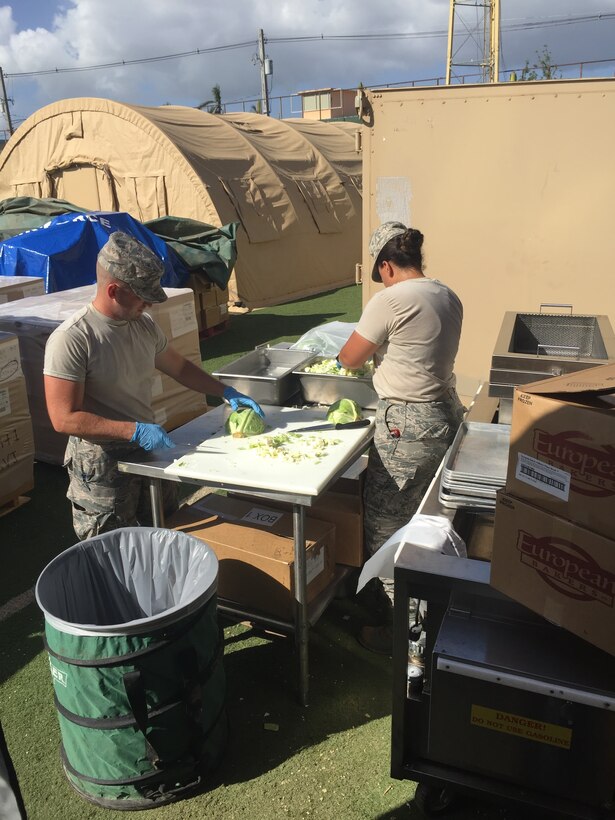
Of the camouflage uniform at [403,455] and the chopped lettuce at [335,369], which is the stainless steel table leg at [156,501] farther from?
the chopped lettuce at [335,369]

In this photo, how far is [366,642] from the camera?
340 centimetres

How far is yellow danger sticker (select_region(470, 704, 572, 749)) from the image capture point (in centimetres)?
192

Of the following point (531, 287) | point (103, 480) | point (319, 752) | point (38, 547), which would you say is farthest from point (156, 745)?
point (531, 287)

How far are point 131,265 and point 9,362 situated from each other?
2399mm

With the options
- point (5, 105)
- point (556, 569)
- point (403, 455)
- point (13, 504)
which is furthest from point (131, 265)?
point (5, 105)

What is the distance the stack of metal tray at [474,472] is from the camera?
2.20m

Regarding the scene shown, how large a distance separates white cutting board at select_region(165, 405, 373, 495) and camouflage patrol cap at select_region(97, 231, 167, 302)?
798mm

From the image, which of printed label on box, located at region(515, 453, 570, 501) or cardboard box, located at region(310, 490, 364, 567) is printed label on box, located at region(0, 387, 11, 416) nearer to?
cardboard box, located at region(310, 490, 364, 567)

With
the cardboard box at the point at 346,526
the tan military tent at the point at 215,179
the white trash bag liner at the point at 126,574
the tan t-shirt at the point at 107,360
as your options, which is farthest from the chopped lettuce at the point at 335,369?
the tan military tent at the point at 215,179

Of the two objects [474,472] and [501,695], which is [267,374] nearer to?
[474,472]

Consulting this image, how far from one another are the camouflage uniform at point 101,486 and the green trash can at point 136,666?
1.21 feet

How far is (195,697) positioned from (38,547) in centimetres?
248

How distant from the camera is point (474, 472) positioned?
7.41 ft

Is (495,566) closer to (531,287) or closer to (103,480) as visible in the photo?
(103,480)
